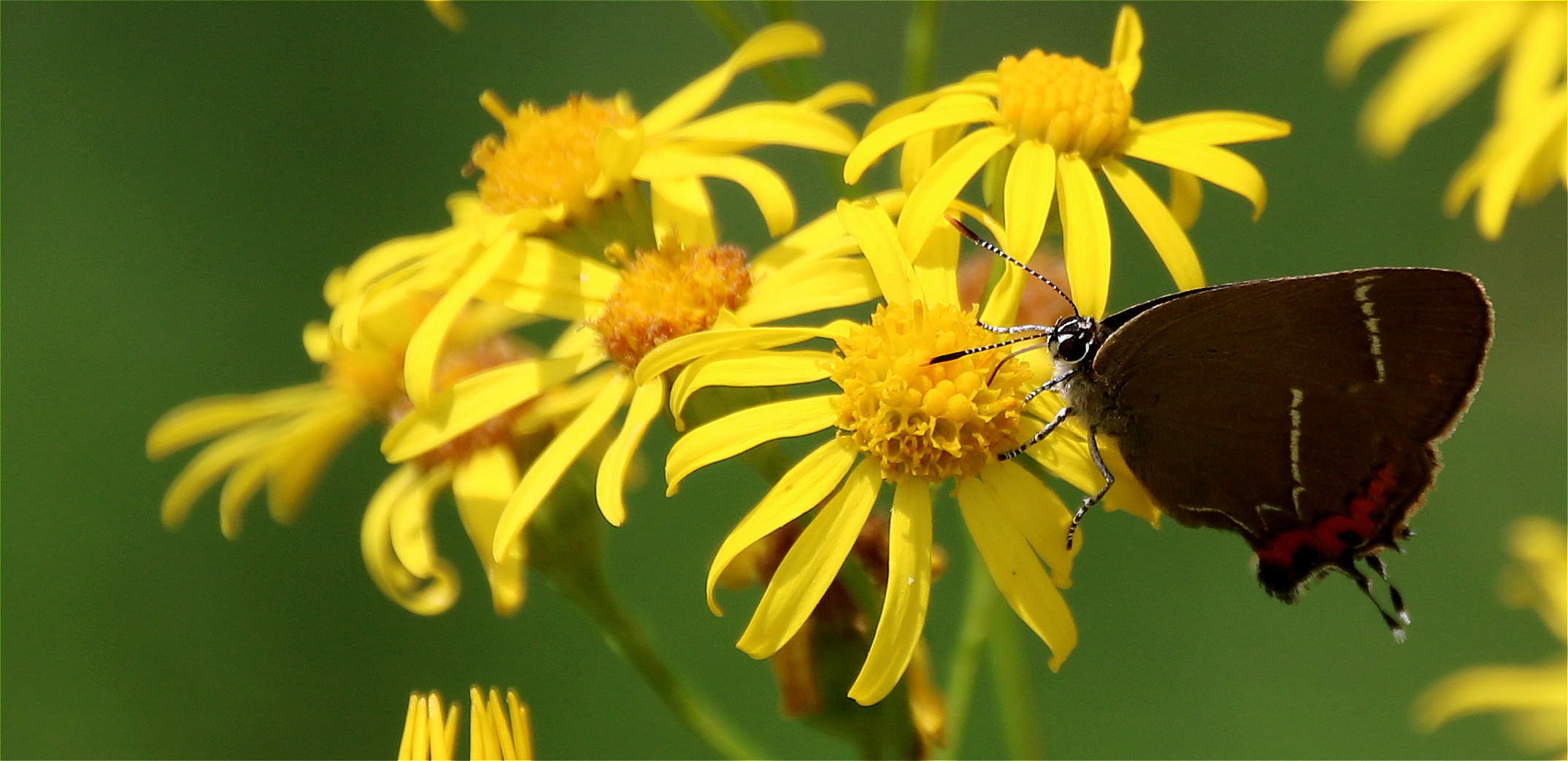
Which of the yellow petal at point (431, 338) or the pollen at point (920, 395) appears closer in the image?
the pollen at point (920, 395)

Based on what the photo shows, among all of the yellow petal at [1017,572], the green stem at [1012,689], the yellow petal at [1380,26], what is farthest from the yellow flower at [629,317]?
the yellow petal at [1380,26]

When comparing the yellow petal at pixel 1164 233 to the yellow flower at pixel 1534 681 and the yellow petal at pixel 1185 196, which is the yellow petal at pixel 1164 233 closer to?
the yellow petal at pixel 1185 196

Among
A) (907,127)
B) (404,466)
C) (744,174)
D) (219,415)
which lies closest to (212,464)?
(219,415)

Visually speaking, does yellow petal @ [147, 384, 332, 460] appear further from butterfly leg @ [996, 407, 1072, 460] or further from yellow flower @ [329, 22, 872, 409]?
butterfly leg @ [996, 407, 1072, 460]

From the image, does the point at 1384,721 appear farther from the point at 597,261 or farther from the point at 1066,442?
the point at 597,261

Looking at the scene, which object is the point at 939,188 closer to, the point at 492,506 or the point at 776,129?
the point at 776,129

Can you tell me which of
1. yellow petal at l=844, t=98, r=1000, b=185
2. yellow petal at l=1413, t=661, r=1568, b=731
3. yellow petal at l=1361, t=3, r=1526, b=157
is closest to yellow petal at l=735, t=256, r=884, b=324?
yellow petal at l=844, t=98, r=1000, b=185
